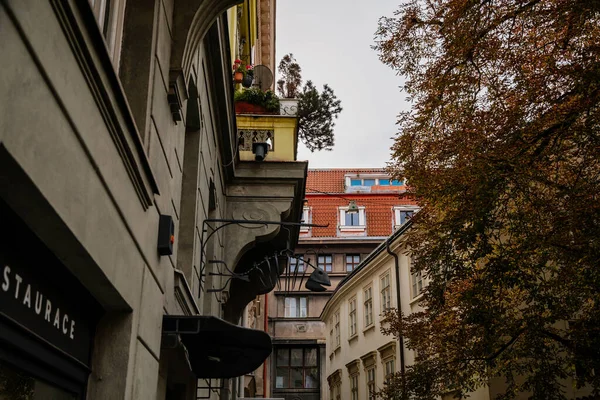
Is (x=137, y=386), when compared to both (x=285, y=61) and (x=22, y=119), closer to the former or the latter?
(x=22, y=119)

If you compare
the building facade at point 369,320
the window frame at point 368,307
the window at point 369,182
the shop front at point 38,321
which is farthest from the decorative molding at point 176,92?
the window at point 369,182

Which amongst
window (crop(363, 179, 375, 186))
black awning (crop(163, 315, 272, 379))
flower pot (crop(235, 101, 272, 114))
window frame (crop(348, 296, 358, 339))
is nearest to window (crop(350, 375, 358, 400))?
window frame (crop(348, 296, 358, 339))

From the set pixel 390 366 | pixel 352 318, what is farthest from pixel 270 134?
pixel 352 318

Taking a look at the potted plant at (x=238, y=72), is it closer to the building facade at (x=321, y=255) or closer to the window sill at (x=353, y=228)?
the building facade at (x=321, y=255)

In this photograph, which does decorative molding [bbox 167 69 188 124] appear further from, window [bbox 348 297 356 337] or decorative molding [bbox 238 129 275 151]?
window [bbox 348 297 356 337]

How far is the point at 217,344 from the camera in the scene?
820 centimetres

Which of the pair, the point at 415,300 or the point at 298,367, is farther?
the point at 298,367

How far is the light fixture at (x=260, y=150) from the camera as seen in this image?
14.7 meters

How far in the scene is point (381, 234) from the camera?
5391 centimetres

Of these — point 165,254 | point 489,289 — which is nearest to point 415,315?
point 489,289

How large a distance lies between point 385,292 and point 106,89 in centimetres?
2792

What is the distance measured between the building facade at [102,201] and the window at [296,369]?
40.8 metres

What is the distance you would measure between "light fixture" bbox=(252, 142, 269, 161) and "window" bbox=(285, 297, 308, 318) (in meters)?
37.6

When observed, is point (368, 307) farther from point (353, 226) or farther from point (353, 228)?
point (353, 226)
